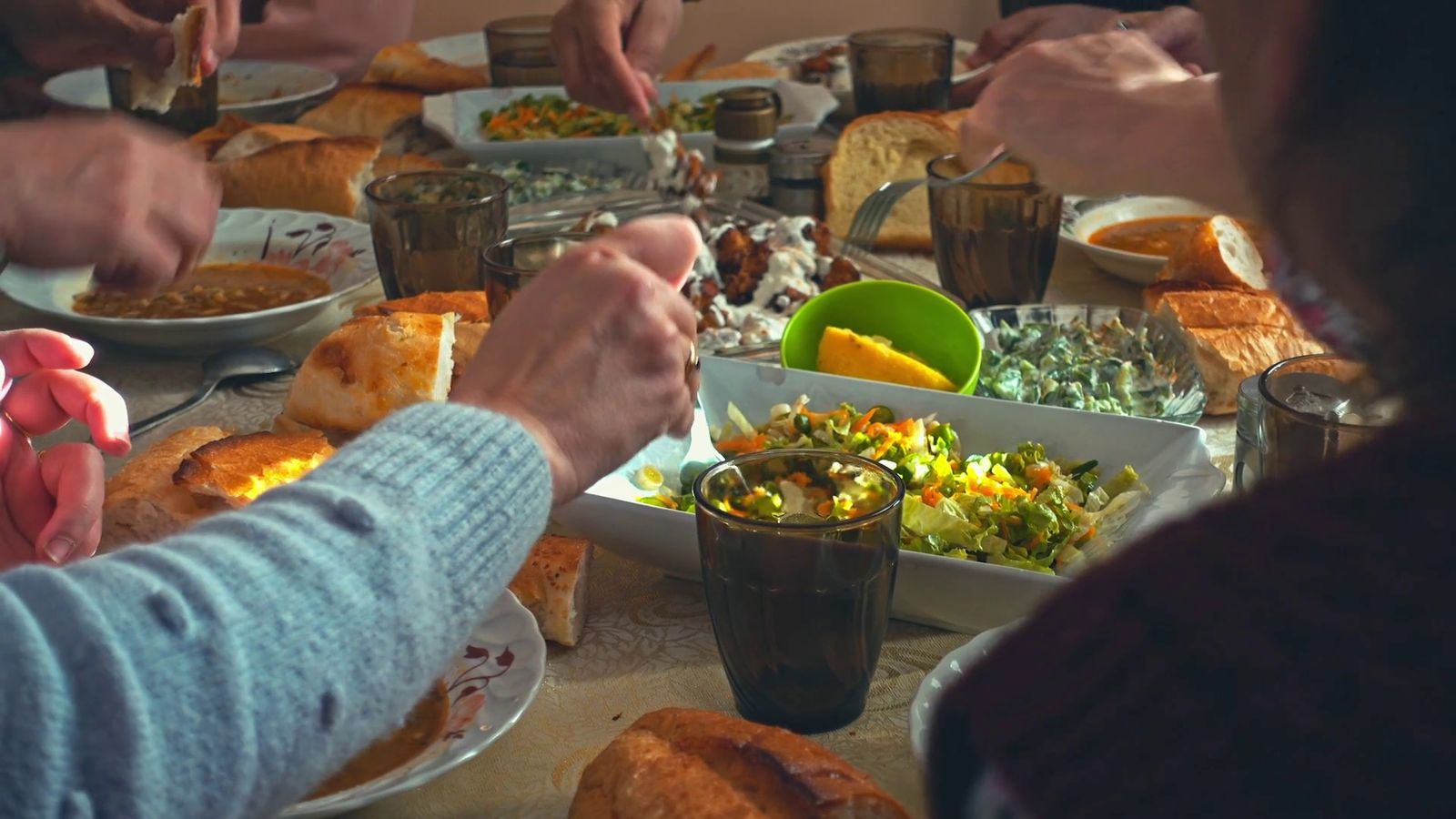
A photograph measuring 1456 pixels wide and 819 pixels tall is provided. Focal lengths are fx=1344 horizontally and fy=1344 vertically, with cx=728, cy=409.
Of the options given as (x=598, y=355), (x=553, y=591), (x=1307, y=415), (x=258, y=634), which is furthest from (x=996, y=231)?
(x=258, y=634)

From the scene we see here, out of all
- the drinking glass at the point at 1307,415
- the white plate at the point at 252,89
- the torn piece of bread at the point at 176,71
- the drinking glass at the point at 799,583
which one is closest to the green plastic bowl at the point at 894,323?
the drinking glass at the point at 1307,415

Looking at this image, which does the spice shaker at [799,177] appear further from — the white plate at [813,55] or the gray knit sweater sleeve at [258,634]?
the gray knit sweater sleeve at [258,634]

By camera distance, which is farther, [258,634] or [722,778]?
[722,778]

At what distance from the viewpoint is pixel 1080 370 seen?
60.3 inches

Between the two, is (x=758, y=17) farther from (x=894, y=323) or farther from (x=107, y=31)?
(x=894, y=323)

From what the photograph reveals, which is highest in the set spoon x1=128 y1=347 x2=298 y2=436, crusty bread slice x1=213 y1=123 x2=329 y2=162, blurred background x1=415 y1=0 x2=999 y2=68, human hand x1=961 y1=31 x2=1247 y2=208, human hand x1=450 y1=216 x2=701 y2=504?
human hand x1=961 y1=31 x2=1247 y2=208

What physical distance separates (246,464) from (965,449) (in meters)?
0.70

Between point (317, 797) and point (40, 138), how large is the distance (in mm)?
537

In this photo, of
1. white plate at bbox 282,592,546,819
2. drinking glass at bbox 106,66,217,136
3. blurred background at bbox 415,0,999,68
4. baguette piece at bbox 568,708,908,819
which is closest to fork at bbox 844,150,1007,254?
white plate at bbox 282,592,546,819

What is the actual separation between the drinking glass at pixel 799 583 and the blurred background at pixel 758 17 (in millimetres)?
3956

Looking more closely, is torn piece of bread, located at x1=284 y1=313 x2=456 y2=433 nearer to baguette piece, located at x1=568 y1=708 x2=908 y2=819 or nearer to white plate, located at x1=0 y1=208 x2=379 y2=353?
white plate, located at x1=0 y1=208 x2=379 y2=353

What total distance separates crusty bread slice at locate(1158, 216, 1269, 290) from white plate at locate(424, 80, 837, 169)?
97cm

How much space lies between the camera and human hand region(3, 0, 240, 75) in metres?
2.38

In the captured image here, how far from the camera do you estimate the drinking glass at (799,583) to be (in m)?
0.95
